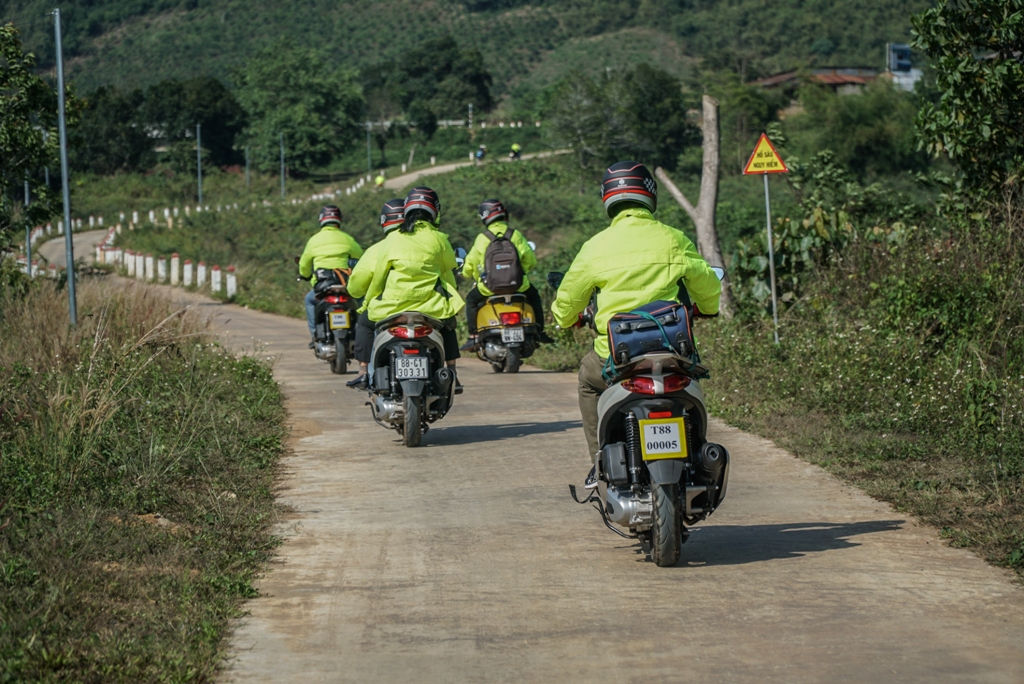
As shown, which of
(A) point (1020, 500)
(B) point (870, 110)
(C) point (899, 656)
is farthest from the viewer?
(B) point (870, 110)

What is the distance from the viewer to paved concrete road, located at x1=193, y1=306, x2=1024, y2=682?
580cm

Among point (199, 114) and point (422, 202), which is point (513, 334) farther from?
point (199, 114)

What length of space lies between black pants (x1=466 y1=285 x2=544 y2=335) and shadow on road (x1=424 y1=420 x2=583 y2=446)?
Answer: 4.18 metres

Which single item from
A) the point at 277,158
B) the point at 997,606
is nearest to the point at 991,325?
the point at 997,606

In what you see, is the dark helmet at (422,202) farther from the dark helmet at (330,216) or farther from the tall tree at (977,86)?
the tall tree at (977,86)

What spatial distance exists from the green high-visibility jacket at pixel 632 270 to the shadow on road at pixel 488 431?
14.1 ft

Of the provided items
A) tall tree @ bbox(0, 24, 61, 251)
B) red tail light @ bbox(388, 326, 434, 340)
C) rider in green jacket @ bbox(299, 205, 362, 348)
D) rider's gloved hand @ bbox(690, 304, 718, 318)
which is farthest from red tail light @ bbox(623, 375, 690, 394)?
tall tree @ bbox(0, 24, 61, 251)

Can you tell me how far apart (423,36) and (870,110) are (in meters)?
95.0

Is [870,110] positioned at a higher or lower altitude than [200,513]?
higher

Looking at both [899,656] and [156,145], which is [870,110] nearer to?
[156,145]

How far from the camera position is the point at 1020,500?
8.58m

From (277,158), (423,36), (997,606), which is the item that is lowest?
(997,606)

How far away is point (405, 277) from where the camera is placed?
37.9 ft

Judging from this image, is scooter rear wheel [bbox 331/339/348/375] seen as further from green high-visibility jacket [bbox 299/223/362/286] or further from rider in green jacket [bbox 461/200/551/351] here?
rider in green jacket [bbox 461/200/551/351]
